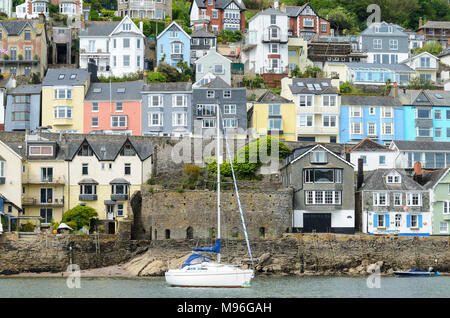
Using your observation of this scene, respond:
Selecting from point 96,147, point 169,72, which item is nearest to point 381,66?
point 169,72

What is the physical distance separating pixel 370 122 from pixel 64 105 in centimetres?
2642

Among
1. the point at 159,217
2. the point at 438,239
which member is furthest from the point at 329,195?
the point at 159,217

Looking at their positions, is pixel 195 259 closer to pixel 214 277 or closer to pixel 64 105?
pixel 214 277

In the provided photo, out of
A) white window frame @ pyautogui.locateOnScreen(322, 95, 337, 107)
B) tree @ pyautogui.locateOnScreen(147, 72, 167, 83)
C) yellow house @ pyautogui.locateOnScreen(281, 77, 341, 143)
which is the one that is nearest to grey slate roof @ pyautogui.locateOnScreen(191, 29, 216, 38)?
tree @ pyautogui.locateOnScreen(147, 72, 167, 83)

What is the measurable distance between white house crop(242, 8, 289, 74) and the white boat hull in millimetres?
42355

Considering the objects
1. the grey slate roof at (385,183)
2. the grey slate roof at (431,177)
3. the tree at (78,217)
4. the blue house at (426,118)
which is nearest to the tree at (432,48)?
the blue house at (426,118)

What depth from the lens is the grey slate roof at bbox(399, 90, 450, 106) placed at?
3105 inches

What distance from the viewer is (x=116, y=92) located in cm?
7850

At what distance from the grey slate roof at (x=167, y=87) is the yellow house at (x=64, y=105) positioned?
5519mm

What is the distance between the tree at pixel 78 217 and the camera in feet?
199

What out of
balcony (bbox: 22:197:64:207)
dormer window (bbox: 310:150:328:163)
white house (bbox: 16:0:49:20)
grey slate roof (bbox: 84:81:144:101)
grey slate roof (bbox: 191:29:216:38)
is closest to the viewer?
dormer window (bbox: 310:150:328:163)

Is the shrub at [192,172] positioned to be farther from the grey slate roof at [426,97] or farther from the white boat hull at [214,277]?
the grey slate roof at [426,97]

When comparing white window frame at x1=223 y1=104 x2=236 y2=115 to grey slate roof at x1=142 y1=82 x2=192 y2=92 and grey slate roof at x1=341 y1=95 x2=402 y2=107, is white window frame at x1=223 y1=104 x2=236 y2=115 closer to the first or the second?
grey slate roof at x1=142 y1=82 x2=192 y2=92
